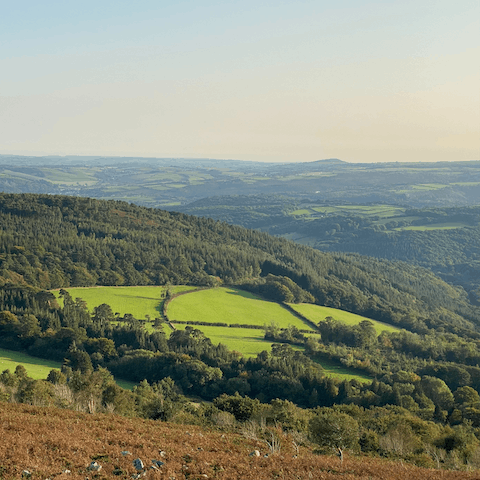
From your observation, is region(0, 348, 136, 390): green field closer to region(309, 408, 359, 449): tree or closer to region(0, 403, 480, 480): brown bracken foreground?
region(0, 403, 480, 480): brown bracken foreground

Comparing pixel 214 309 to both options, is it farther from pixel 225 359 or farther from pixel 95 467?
pixel 95 467

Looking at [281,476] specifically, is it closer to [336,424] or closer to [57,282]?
[336,424]

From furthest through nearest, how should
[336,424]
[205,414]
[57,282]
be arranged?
1. [57,282]
2. [205,414]
3. [336,424]

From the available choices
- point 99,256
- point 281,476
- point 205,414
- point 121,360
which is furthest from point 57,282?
point 281,476

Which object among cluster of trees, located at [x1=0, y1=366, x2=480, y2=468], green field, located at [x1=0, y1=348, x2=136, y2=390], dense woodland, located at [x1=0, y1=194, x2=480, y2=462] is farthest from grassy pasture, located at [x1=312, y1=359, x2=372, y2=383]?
green field, located at [x1=0, y1=348, x2=136, y2=390]

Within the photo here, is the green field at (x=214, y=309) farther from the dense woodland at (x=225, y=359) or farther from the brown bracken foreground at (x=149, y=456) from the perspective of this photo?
the brown bracken foreground at (x=149, y=456)

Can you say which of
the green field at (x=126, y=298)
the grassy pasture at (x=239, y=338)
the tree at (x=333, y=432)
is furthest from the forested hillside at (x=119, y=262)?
the tree at (x=333, y=432)
